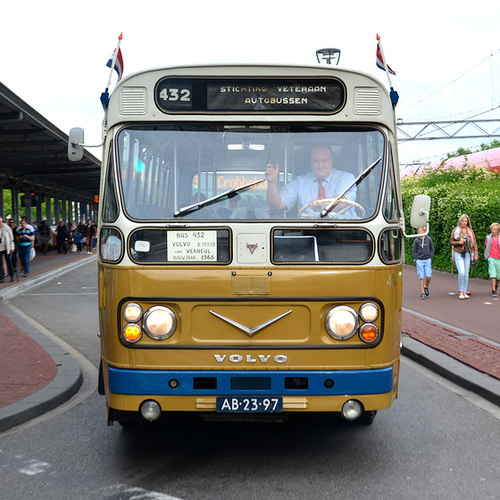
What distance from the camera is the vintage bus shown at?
4.48m

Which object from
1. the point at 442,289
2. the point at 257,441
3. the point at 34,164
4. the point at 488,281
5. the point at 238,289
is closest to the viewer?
the point at 238,289

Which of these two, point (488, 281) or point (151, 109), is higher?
point (151, 109)

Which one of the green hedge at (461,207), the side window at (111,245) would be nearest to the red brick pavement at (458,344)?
the side window at (111,245)

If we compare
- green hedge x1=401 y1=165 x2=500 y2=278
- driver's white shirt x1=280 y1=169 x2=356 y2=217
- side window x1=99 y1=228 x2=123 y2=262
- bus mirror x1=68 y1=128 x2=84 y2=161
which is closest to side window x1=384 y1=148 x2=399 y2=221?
driver's white shirt x1=280 y1=169 x2=356 y2=217

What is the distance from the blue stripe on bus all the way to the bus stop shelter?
578 cm

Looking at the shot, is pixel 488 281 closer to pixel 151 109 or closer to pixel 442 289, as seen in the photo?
pixel 442 289

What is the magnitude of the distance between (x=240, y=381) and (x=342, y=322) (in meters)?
0.74

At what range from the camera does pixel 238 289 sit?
176 inches

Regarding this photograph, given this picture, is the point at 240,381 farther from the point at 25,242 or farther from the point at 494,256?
the point at 25,242

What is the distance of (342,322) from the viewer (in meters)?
4.51

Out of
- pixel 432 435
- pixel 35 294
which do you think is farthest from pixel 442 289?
pixel 432 435

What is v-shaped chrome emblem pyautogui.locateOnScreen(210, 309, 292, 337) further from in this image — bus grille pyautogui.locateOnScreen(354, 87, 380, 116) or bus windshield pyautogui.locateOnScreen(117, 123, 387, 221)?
bus grille pyautogui.locateOnScreen(354, 87, 380, 116)

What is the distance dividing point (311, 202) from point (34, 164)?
24.3m

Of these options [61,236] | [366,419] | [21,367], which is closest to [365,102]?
[366,419]
